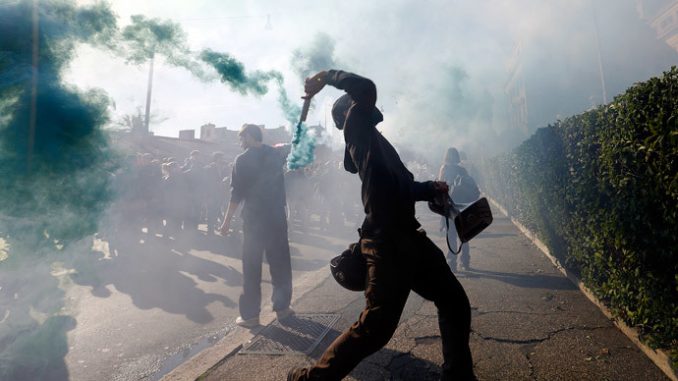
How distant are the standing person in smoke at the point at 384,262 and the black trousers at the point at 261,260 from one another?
1.96 metres

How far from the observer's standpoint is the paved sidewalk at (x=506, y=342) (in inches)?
108

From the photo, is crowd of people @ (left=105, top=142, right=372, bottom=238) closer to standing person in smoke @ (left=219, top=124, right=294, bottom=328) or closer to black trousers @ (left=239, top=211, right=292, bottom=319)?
standing person in smoke @ (left=219, top=124, right=294, bottom=328)

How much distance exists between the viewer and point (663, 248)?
8.12 ft

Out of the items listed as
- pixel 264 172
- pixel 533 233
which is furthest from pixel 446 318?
pixel 533 233

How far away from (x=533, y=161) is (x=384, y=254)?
6.01m

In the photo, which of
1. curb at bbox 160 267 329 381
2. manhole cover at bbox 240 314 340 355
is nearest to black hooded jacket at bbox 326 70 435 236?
manhole cover at bbox 240 314 340 355

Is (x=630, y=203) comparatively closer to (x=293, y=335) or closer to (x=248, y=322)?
(x=293, y=335)

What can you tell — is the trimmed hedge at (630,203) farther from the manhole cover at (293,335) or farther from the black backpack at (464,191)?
the manhole cover at (293,335)

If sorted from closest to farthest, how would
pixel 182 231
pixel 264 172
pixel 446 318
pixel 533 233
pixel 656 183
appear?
pixel 446 318
pixel 656 183
pixel 264 172
pixel 533 233
pixel 182 231

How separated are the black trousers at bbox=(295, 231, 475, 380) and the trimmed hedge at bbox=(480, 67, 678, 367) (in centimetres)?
137

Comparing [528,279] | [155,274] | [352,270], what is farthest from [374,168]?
[155,274]

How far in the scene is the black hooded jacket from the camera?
6.99ft

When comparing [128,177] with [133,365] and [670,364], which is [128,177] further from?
[670,364]

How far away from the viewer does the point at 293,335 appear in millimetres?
3631
